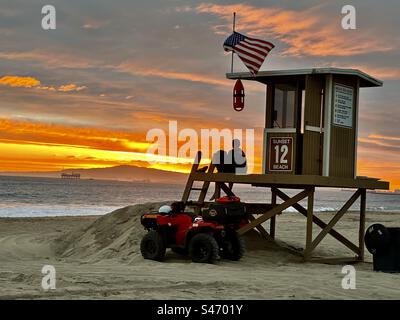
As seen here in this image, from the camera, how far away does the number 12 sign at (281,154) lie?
13859mm

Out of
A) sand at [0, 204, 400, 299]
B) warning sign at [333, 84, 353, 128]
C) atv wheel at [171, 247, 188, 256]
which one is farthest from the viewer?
warning sign at [333, 84, 353, 128]

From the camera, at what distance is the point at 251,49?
13.9 m

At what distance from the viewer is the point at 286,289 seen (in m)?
8.97

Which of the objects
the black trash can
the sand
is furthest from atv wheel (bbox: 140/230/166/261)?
the black trash can

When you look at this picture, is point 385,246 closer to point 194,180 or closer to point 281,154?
point 281,154

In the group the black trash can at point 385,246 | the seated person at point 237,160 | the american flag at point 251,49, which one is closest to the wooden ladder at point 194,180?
the seated person at point 237,160

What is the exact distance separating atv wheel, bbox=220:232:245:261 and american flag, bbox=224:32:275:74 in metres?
4.01

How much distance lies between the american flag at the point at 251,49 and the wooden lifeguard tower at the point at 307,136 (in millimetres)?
346

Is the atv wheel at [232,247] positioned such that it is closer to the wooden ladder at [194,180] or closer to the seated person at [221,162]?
the wooden ladder at [194,180]

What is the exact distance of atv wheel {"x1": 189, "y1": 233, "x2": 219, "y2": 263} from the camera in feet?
38.1

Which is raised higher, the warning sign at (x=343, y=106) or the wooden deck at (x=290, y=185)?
the warning sign at (x=343, y=106)

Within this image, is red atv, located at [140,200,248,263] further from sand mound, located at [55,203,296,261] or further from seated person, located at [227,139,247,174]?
seated person, located at [227,139,247,174]
